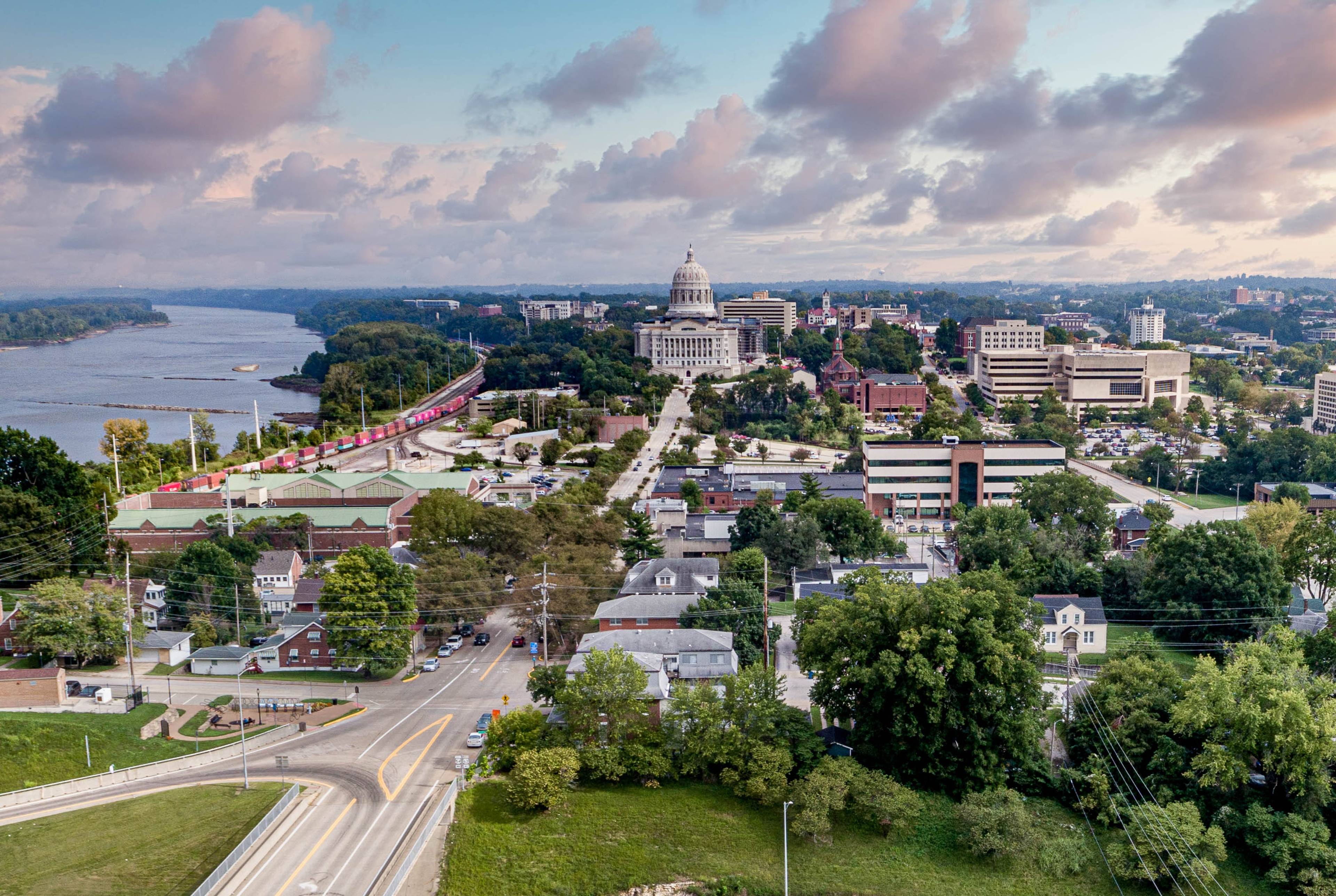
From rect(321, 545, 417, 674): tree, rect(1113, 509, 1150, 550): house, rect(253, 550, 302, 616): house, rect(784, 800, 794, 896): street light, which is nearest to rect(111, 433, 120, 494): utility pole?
rect(253, 550, 302, 616): house

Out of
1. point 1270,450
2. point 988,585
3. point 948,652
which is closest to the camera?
point 948,652

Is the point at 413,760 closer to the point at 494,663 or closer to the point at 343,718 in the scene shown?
the point at 343,718

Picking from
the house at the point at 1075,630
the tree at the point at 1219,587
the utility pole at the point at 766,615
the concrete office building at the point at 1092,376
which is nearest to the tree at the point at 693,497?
the utility pole at the point at 766,615

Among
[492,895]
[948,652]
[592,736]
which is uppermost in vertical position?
[948,652]

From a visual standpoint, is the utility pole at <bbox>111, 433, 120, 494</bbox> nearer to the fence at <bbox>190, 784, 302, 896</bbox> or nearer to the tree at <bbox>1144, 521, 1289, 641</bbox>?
the fence at <bbox>190, 784, 302, 896</bbox>

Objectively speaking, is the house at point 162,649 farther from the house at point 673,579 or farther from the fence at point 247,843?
the house at point 673,579

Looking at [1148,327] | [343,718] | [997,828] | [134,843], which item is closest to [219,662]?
[343,718]

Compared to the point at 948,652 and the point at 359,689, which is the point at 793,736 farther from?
the point at 359,689

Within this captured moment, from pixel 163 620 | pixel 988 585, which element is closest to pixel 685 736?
pixel 988 585
